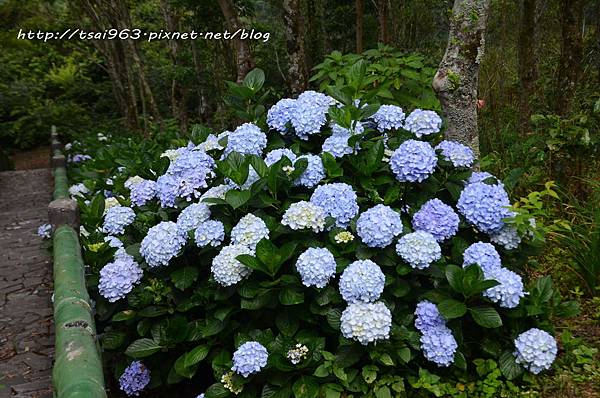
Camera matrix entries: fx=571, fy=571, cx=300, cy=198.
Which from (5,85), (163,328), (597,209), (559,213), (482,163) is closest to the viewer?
(163,328)

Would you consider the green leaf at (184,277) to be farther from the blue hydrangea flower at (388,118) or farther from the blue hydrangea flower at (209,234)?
the blue hydrangea flower at (388,118)

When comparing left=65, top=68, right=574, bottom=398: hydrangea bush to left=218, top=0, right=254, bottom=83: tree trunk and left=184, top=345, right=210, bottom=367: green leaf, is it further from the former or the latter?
left=218, top=0, right=254, bottom=83: tree trunk

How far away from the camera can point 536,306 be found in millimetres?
2760

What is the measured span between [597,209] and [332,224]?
6.48 feet

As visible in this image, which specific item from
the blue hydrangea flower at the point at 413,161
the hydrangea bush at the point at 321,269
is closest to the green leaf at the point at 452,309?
the hydrangea bush at the point at 321,269

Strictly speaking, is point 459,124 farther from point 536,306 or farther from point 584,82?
point 584,82

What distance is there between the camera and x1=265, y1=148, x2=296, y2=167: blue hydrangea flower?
3.14 m

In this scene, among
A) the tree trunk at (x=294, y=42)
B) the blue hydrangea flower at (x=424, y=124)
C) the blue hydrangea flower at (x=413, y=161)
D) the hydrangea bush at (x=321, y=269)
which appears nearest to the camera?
the hydrangea bush at (x=321, y=269)

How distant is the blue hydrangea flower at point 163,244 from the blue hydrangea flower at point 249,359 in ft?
2.06

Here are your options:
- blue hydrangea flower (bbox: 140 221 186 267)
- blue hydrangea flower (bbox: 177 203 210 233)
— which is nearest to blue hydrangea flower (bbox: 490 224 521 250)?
blue hydrangea flower (bbox: 177 203 210 233)

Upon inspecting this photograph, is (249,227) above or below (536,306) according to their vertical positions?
above

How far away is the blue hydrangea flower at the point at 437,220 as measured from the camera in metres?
2.88

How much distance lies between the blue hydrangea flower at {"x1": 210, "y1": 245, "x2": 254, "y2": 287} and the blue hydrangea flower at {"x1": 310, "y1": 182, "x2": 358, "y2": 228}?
1.51ft

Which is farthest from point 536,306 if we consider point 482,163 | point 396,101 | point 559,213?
point 396,101
